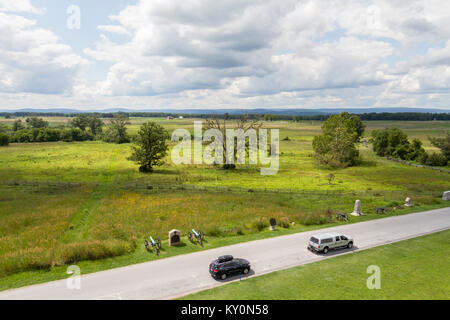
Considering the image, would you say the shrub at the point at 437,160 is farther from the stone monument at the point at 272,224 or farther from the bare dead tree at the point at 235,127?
the stone monument at the point at 272,224

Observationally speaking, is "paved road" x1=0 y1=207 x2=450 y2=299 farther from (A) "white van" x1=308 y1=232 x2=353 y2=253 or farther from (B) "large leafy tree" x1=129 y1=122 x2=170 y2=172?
(B) "large leafy tree" x1=129 y1=122 x2=170 y2=172

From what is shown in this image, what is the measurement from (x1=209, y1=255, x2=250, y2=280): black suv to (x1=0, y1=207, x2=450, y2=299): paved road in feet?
1.73

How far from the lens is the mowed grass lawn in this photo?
1538 centimetres

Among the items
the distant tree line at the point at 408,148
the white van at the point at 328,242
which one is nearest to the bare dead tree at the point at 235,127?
the distant tree line at the point at 408,148

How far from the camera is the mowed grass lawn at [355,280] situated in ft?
50.4

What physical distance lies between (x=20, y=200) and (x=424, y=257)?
46324 millimetres

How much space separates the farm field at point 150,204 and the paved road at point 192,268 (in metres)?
1.20

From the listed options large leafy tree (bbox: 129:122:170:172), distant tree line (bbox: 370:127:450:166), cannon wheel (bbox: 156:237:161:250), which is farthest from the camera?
distant tree line (bbox: 370:127:450:166)

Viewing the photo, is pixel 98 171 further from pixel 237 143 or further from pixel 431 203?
pixel 431 203

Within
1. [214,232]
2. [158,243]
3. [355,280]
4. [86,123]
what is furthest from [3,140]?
[355,280]

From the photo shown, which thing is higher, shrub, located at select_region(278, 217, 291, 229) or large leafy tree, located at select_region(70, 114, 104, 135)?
large leafy tree, located at select_region(70, 114, 104, 135)

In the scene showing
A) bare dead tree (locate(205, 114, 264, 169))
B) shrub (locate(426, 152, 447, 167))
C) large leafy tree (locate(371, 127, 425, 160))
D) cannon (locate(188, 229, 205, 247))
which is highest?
bare dead tree (locate(205, 114, 264, 169))

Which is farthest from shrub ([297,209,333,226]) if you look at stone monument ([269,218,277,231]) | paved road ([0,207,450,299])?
stone monument ([269,218,277,231])

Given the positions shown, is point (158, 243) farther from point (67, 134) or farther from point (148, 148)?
point (67, 134)
